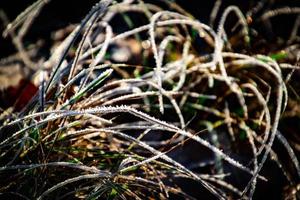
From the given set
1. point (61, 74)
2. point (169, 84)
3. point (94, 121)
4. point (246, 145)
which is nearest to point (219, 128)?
point (246, 145)

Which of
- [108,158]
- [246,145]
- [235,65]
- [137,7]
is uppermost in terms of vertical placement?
[137,7]

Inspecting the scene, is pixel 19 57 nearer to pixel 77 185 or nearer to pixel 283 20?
pixel 77 185

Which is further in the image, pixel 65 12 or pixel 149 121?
pixel 65 12

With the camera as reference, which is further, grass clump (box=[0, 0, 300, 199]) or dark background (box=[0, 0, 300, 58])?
dark background (box=[0, 0, 300, 58])

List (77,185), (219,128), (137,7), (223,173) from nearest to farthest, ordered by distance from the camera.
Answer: (77,185) < (223,173) < (219,128) < (137,7)

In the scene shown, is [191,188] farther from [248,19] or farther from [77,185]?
[248,19]

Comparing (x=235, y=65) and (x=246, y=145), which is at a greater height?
(x=235, y=65)

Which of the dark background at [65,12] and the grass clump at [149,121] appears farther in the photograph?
the dark background at [65,12]

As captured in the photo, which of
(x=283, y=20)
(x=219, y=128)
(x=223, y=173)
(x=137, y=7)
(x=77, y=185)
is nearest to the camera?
(x=77, y=185)

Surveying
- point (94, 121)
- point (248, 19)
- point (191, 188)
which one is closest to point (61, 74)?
point (94, 121)

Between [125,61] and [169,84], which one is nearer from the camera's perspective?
[169,84]
